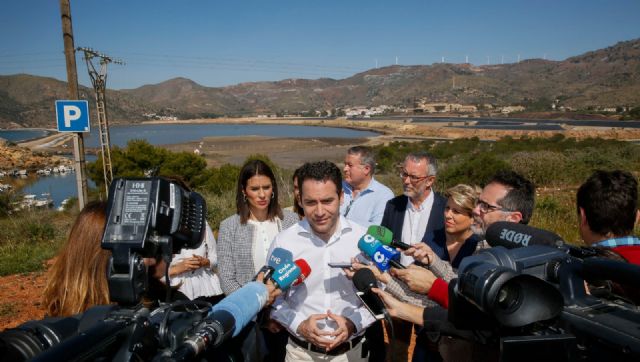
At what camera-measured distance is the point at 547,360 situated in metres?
1.24

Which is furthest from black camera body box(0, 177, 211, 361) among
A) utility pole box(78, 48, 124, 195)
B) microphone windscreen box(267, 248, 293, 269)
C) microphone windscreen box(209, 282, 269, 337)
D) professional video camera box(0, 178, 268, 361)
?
utility pole box(78, 48, 124, 195)

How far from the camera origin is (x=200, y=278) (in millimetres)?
3469

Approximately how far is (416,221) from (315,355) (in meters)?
1.62

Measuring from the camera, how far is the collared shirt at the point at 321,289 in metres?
2.64

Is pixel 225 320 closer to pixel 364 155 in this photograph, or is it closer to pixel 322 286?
pixel 322 286

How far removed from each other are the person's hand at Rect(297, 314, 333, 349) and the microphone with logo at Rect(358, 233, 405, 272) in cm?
45

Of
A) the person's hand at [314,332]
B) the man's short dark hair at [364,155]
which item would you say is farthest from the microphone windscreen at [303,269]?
the man's short dark hair at [364,155]

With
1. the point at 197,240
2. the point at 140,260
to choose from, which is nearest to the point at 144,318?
the point at 140,260

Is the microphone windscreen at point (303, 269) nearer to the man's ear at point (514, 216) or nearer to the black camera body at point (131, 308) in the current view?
the black camera body at point (131, 308)

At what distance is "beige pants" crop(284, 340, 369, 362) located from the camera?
2590 mm

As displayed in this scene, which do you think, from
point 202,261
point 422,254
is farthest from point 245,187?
point 422,254

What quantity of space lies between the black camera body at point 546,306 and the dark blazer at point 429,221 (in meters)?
2.02

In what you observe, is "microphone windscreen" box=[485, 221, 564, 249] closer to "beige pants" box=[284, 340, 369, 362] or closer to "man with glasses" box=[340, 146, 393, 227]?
"beige pants" box=[284, 340, 369, 362]

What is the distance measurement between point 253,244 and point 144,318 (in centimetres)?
214
